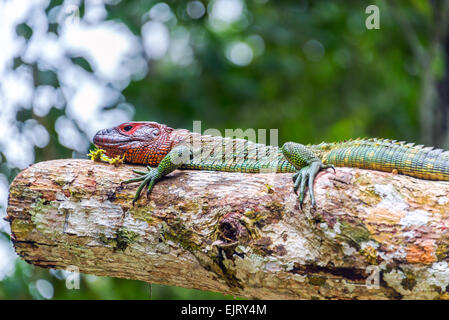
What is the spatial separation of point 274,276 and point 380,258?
3.02ft

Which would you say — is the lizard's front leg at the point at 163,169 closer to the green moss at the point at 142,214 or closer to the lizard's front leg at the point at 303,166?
the green moss at the point at 142,214

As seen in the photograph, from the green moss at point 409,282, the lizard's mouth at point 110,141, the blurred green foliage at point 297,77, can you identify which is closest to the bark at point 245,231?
the green moss at point 409,282

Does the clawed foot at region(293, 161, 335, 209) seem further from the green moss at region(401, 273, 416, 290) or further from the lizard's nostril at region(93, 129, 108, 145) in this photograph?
the lizard's nostril at region(93, 129, 108, 145)

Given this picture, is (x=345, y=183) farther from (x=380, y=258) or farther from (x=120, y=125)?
(x=120, y=125)

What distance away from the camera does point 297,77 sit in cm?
1484

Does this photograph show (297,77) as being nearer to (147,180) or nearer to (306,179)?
(147,180)

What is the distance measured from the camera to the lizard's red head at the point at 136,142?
19.3 feet

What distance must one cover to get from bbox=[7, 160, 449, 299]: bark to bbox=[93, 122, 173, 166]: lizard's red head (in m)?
0.70

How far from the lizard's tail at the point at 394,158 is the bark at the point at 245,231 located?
0.27 metres

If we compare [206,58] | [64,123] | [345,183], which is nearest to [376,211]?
[345,183]

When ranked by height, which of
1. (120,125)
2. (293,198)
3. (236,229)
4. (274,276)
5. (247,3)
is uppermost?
(247,3)

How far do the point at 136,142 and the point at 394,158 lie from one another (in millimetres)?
3154

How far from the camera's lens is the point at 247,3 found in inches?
604

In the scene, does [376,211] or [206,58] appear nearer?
[376,211]
